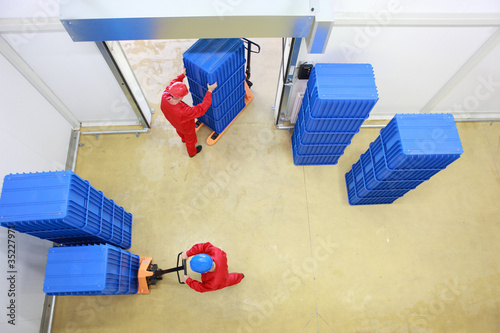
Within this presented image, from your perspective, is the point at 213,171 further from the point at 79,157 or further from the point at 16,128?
Result: the point at 16,128

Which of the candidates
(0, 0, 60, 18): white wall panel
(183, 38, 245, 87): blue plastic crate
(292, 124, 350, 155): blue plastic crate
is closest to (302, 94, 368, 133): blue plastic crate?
(292, 124, 350, 155): blue plastic crate

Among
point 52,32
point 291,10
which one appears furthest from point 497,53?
point 52,32

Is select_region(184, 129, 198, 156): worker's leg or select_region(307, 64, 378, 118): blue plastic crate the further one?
select_region(184, 129, 198, 156): worker's leg

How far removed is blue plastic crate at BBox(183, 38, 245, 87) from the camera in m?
4.46

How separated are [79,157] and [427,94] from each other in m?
6.86

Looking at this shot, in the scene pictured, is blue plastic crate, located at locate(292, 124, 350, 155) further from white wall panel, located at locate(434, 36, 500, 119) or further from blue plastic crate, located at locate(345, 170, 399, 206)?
white wall panel, located at locate(434, 36, 500, 119)

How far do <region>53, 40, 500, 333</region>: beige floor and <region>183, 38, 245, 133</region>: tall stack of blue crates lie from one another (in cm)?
75

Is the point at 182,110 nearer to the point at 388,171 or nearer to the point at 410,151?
the point at 388,171

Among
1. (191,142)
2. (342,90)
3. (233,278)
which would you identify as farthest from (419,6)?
(233,278)

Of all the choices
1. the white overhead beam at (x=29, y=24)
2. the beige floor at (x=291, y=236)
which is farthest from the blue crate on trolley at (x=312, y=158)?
the white overhead beam at (x=29, y=24)

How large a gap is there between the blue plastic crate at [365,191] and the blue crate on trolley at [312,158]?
1.57 ft

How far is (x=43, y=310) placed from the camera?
4.51 meters

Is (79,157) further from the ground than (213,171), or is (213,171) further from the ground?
(213,171)

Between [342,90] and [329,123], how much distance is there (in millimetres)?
567
